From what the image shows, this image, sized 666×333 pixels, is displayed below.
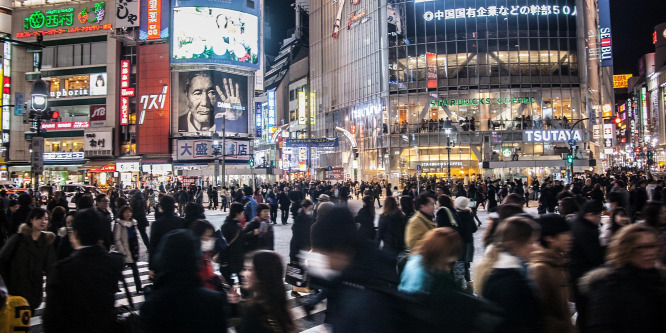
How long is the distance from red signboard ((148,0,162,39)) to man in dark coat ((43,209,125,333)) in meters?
57.2

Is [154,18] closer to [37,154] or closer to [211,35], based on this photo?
[211,35]

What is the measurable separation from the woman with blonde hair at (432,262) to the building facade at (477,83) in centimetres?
4557

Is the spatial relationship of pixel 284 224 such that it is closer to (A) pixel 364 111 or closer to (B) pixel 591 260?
(B) pixel 591 260

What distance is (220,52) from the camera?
5600cm

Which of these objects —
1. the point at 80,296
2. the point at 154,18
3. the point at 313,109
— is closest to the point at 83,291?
the point at 80,296

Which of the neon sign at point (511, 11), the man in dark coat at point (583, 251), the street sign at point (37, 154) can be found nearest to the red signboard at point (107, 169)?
the street sign at point (37, 154)

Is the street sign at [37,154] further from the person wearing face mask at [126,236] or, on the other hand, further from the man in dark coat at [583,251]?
the man in dark coat at [583,251]

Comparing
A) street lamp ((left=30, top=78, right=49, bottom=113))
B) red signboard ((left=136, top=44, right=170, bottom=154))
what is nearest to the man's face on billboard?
red signboard ((left=136, top=44, right=170, bottom=154))

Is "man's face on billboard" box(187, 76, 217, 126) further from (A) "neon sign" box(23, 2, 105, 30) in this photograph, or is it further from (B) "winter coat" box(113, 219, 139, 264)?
(B) "winter coat" box(113, 219, 139, 264)

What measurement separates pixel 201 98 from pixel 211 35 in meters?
7.17

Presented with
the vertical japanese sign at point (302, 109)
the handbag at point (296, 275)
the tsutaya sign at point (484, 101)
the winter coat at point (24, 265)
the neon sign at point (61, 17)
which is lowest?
the handbag at point (296, 275)

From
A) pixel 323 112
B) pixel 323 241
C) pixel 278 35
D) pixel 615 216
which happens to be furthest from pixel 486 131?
pixel 278 35

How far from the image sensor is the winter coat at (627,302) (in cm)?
325

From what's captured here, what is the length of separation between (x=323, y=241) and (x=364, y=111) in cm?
5481
